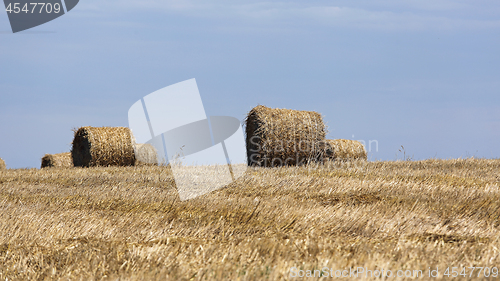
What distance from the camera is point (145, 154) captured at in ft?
42.0

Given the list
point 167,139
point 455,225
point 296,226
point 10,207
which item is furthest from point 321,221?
point 167,139

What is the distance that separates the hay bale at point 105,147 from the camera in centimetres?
1210

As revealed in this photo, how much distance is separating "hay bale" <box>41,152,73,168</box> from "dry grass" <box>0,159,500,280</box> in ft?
33.8

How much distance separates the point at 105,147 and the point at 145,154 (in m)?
1.21

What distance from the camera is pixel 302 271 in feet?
6.63

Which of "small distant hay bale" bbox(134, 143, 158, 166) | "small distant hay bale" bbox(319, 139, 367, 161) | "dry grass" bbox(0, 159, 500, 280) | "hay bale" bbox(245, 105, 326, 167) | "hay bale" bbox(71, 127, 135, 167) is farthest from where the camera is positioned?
"small distant hay bale" bbox(134, 143, 158, 166)

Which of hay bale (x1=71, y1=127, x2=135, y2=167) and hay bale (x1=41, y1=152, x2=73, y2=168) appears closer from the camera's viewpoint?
hay bale (x1=71, y1=127, x2=135, y2=167)

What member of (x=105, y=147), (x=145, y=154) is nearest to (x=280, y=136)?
(x=145, y=154)

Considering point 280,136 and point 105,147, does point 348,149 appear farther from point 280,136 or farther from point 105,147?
point 105,147

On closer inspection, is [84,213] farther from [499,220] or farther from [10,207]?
[499,220]

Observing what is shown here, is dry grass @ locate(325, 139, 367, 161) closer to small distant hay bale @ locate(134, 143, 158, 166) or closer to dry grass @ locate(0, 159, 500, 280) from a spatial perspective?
small distant hay bale @ locate(134, 143, 158, 166)

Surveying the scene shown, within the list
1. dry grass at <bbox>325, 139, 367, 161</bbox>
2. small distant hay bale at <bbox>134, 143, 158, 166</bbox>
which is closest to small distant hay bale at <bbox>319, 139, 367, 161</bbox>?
dry grass at <bbox>325, 139, 367, 161</bbox>

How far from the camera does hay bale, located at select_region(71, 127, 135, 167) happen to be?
12105 mm

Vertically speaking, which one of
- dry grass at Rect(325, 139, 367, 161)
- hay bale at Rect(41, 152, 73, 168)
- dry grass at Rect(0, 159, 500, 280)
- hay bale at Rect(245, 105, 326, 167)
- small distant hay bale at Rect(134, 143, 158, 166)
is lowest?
hay bale at Rect(41, 152, 73, 168)
